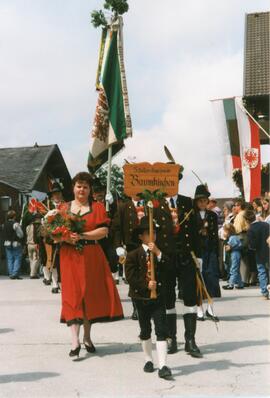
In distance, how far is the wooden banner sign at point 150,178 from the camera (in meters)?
6.41

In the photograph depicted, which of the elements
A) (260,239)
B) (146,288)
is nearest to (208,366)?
(146,288)

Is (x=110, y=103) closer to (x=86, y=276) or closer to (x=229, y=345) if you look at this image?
(x=86, y=276)

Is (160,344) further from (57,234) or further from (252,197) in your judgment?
(252,197)

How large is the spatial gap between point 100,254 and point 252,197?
9774mm

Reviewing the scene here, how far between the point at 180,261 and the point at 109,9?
727cm

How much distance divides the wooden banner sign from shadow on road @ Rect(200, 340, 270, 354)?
5.61 feet

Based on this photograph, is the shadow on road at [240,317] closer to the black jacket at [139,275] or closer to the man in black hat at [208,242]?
the man in black hat at [208,242]

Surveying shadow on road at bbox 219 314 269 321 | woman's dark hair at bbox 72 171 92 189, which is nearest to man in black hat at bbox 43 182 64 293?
woman's dark hair at bbox 72 171 92 189

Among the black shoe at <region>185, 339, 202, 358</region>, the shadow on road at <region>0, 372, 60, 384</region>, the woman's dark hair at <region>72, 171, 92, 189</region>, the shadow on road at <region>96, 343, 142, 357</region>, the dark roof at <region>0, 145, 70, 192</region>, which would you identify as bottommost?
the shadow on road at <region>96, 343, 142, 357</region>

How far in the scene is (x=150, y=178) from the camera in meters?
6.47

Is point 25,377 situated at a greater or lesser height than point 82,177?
lesser

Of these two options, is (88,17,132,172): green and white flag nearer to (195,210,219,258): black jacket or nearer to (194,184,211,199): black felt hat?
(195,210,219,258): black jacket

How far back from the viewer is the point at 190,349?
648 centimetres

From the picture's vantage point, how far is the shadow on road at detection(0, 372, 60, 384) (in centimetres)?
553
